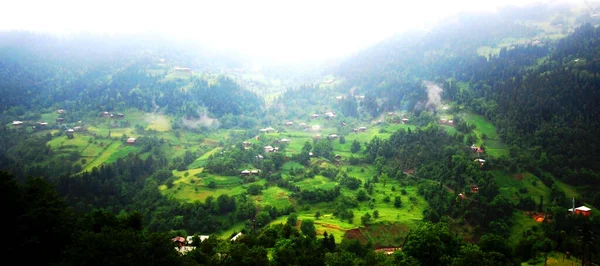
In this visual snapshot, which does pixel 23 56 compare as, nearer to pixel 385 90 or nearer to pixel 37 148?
pixel 37 148

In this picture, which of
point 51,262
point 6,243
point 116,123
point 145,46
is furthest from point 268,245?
point 145,46

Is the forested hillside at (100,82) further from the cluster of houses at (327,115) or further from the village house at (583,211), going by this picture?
the village house at (583,211)

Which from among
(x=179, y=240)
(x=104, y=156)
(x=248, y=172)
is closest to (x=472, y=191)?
(x=248, y=172)

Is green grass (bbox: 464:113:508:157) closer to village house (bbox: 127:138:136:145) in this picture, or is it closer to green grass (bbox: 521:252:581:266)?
green grass (bbox: 521:252:581:266)

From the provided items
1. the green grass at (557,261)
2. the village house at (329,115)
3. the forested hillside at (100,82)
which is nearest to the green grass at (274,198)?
the green grass at (557,261)

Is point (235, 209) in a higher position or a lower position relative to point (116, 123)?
lower

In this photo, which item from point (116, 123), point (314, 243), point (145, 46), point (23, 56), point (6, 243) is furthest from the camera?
point (145, 46)
